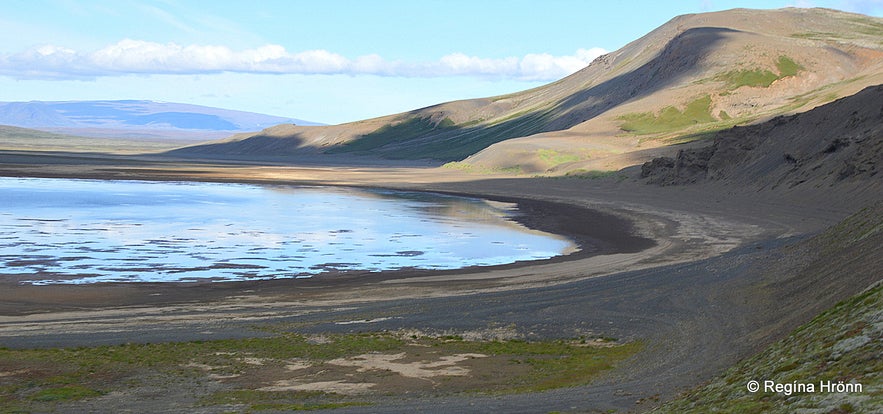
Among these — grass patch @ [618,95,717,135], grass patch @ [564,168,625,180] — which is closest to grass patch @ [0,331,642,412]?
grass patch @ [564,168,625,180]

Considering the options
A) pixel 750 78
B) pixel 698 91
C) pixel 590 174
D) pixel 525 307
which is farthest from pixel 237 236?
pixel 750 78

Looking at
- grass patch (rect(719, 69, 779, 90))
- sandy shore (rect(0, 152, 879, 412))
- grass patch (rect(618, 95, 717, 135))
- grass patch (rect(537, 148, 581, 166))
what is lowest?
sandy shore (rect(0, 152, 879, 412))

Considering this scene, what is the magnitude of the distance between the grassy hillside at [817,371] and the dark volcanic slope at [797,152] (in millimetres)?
41995

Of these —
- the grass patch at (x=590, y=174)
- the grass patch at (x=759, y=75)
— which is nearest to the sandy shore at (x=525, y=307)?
the grass patch at (x=590, y=174)

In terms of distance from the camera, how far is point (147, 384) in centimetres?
1759

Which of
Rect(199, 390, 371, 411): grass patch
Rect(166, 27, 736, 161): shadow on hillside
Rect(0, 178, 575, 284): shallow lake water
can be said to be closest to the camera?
Rect(199, 390, 371, 411): grass patch

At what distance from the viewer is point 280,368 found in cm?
1900

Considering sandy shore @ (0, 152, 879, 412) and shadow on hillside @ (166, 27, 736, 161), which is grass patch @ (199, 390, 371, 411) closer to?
sandy shore @ (0, 152, 879, 412)

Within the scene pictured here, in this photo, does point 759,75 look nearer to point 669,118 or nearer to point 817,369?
point 669,118

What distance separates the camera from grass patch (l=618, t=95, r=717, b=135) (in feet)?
445

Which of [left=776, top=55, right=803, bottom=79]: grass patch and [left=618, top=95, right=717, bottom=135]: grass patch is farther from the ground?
[left=776, top=55, right=803, bottom=79]: grass patch

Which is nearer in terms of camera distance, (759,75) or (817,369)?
(817,369)

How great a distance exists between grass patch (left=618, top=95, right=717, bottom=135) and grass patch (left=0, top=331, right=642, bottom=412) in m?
115

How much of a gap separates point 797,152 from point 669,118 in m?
73.6
